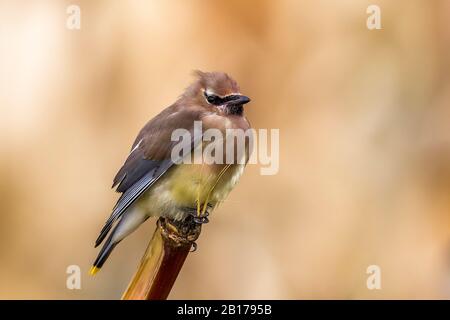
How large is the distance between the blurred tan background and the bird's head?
1.75 feet

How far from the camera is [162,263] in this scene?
145 inches

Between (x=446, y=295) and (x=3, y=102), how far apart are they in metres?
2.77

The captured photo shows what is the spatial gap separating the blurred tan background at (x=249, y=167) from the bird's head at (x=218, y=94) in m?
0.53

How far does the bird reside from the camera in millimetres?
4641

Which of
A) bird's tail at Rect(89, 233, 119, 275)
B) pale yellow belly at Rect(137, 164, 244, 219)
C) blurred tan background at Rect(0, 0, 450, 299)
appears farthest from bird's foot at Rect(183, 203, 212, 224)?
blurred tan background at Rect(0, 0, 450, 299)

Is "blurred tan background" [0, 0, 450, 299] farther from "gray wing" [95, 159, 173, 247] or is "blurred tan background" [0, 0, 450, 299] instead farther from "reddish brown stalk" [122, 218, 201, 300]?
"reddish brown stalk" [122, 218, 201, 300]

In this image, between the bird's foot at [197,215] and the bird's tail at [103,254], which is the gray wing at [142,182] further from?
the bird's foot at [197,215]

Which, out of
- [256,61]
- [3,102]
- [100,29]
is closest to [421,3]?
[256,61]

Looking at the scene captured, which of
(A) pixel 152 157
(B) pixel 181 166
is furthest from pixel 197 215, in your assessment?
(A) pixel 152 157

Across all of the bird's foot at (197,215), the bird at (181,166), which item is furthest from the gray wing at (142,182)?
the bird's foot at (197,215)

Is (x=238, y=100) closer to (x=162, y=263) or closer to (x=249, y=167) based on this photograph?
(x=249, y=167)

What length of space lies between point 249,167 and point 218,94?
982 mm

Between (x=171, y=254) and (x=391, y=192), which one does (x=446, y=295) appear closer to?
(x=391, y=192)

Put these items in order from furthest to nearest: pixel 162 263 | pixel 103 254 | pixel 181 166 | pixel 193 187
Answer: pixel 103 254, pixel 181 166, pixel 193 187, pixel 162 263
